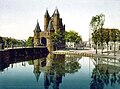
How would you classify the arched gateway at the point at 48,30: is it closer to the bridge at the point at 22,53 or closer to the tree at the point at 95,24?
the bridge at the point at 22,53

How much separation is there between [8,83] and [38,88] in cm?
373

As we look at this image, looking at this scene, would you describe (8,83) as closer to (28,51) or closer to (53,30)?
(28,51)

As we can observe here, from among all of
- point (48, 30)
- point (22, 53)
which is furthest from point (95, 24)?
point (48, 30)

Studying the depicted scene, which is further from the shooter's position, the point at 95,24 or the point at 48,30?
the point at 48,30

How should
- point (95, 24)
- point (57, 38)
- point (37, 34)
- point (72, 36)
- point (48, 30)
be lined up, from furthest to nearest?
point (37, 34) < point (48, 30) < point (72, 36) < point (57, 38) < point (95, 24)

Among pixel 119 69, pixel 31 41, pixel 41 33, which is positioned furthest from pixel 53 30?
pixel 119 69

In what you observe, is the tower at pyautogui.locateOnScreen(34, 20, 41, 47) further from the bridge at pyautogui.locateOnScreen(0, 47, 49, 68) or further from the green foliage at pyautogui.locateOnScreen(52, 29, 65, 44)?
the bridge at pyautogui.locateOnScreen(0, 47, 49, 68)

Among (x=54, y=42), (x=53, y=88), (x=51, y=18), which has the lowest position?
(x=53, y=88)

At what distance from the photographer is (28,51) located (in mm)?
63062

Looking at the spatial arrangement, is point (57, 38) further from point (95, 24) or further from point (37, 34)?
point (95, 24)

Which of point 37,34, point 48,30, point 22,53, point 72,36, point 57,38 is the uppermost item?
point 48,30

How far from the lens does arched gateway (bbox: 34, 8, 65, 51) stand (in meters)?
84.1

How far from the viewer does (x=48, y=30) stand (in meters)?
84.9

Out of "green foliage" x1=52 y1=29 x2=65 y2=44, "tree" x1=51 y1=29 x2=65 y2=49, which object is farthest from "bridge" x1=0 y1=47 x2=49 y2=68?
"green foliage" x1=52 y1=29 x2=65 y2=44
